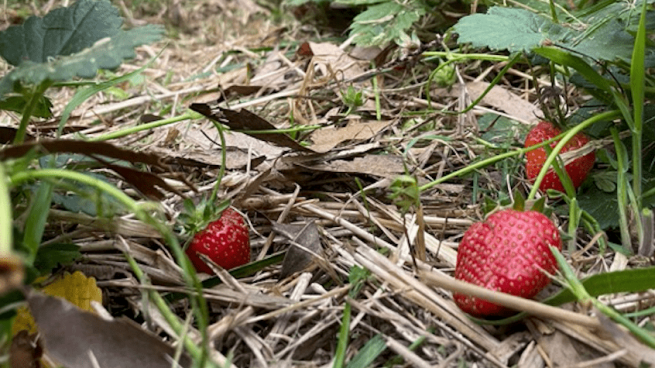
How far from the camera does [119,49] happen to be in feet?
2.97

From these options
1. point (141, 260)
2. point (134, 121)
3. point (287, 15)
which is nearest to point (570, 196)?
point (141, 260)

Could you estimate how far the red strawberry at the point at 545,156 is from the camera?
130 cm

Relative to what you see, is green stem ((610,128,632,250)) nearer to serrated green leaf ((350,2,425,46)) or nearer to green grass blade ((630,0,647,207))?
green grass blade ((630,0,647,207))

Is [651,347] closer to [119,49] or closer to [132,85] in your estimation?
[119,49]

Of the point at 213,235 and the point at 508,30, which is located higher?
the point at 508,30

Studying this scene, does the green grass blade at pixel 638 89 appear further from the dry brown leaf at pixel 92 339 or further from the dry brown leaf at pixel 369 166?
the dry brown leaf at pixel 92 339

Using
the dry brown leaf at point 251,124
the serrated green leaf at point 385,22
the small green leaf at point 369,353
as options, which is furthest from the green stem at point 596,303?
the serrated green leaf at point 385,22

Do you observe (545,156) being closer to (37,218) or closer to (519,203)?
(519,203)

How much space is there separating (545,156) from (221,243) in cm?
63

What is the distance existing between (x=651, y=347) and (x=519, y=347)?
18cm

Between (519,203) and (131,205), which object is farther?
(519,203)

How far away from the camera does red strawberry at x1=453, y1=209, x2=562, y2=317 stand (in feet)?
3.12

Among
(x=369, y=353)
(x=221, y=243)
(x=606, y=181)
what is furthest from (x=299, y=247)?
(x=606, y=181)

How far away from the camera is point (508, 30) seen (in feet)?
Answer: 4.23
